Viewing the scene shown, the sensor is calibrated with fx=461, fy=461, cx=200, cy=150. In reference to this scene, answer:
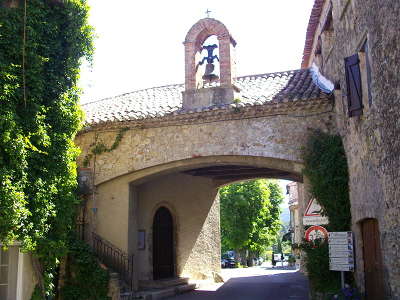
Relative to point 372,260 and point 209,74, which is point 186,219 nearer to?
point 209,74

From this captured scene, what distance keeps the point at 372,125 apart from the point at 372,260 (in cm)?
279

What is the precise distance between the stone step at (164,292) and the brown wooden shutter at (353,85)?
773 cm

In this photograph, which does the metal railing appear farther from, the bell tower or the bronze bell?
the bronze bell

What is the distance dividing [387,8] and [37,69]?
774cm

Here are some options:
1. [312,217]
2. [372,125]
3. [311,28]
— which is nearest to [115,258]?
[312,217]

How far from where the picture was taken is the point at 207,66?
48.1 ft

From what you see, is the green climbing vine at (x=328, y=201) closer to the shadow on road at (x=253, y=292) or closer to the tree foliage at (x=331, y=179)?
the tree foliage at (x=331, y=179)

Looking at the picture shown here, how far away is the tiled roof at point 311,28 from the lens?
46.6 ft

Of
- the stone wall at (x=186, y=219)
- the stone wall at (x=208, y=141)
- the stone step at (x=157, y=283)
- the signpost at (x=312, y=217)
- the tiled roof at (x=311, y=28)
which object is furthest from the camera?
the stone wall at (x=186, y=219)

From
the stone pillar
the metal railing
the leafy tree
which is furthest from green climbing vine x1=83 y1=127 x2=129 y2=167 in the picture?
the leafy tree

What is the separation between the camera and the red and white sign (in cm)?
1027

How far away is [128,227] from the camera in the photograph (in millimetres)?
13883

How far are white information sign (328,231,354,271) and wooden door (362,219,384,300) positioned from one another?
0.31m

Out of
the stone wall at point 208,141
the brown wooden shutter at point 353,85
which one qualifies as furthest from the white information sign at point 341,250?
the stone wall at point 208,141
